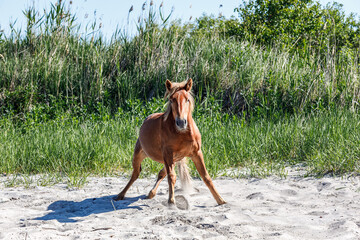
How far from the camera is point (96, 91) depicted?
8.33 meters

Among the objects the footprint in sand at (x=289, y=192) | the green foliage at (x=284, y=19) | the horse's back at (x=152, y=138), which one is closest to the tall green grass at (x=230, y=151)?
the footprint in sand at (x=289, y=192)

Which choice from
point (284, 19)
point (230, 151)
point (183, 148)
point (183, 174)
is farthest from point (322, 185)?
point (284, 19)

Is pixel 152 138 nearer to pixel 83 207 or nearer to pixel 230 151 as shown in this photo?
pixel 83 207

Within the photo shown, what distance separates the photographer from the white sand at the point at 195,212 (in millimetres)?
2713

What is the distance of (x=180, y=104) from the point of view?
297 centimetres

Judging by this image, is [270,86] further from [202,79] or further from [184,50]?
[184,50]

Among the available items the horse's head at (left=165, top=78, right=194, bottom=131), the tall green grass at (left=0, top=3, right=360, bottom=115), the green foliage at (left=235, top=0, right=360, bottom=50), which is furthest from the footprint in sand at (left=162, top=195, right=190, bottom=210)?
the green foliage at (left=235, top=0, right=360, bottom=50)

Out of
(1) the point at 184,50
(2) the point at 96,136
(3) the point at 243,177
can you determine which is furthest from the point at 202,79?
(3) the point at 243,177

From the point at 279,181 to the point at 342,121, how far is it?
6.29 ft

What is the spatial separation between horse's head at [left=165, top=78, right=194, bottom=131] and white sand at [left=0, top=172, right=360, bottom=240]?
0.76 metres

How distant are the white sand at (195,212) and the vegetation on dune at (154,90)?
1.16 meters

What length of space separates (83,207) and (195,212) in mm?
1075

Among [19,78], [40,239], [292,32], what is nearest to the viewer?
[40,239]

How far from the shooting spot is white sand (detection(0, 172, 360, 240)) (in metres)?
2.71
